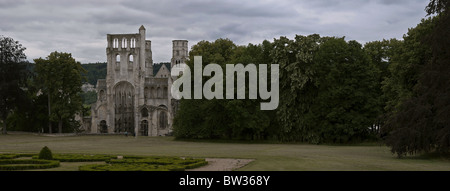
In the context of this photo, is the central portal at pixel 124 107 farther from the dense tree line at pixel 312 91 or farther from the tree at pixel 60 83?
the dense tree line at pixel 312 91

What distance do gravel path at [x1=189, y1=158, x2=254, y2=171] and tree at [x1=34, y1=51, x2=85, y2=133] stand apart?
47742mm

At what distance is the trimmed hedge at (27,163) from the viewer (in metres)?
24.4

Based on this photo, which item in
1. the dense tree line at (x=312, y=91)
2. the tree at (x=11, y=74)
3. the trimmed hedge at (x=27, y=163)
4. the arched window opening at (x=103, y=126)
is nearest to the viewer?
the trimmed hedge at (x=27, y=163)

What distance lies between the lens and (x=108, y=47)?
89.0 meters

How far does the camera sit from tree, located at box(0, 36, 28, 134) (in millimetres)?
67938

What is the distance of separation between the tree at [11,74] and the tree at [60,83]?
2327 mm

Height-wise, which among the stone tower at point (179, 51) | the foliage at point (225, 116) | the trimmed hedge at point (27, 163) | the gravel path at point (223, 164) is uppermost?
the stone tower at point (179, 51)

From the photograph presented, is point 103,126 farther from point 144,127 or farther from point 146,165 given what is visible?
point 146,165

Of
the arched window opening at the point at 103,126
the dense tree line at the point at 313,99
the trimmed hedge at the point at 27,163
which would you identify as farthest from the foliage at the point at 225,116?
the trimmed hedge at the point at 27,163

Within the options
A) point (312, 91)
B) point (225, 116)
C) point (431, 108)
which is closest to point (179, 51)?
point (225, 116)

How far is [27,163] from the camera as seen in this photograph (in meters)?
26.4

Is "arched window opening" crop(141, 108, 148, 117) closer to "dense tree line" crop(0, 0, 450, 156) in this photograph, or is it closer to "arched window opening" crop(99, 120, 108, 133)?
"arched window opening" crop(99, 120, 108, 133)

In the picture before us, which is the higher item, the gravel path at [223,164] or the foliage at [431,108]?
the foliage at [431,108]

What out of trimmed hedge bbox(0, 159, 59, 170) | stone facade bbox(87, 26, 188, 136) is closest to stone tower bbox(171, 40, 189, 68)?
stone facade bbox(87, 26, 188, 136)
